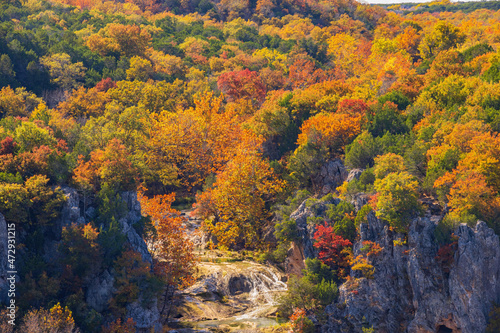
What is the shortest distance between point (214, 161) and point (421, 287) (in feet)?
109

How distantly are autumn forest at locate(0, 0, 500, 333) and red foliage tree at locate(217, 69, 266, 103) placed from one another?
0.33 metres

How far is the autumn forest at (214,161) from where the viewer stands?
35.6 metres

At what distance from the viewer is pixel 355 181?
151ft

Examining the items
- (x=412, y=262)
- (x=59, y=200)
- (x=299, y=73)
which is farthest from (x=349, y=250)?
(x=299, y=73)

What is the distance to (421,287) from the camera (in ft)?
120

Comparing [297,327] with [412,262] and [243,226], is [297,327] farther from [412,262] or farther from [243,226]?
[243,226]

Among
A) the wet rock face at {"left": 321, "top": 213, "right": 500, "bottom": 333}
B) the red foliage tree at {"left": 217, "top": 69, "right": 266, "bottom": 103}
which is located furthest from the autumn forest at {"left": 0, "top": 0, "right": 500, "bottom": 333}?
the wet rock face at {"left": 321, "top": 213, "right": 500, "bottom": 333}

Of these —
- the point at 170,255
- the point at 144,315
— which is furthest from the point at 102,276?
the point at 170,255

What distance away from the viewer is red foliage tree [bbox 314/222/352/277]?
4072cm

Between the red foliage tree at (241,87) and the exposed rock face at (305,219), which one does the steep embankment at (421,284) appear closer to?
the exposed rock face at (305,219)

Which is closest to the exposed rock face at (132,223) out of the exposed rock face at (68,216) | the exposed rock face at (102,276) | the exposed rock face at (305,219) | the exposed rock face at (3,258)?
the exposed rock face at (102,276)

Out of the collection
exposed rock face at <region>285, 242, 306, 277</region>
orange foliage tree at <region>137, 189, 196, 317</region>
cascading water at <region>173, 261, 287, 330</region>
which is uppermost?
orange foliage tree at <region>137, 189, 196, 317</region>

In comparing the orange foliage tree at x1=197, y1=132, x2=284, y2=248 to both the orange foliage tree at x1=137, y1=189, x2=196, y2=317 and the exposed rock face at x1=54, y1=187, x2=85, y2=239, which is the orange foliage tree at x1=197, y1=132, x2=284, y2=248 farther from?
the exposed rock face at x1=54, y1=187, x2=85, y2=239

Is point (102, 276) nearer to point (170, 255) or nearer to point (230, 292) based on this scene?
point (170, 255)
